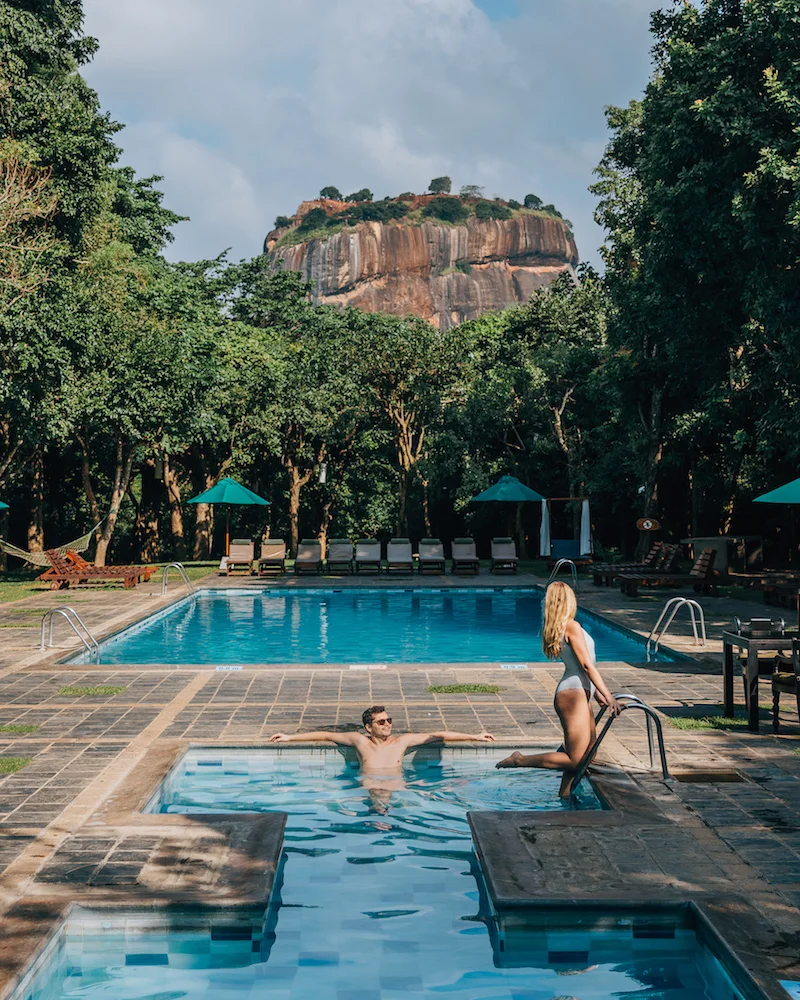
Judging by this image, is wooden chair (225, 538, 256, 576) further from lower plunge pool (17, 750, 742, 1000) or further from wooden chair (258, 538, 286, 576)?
lower plunge pool (17, 750, 742, 1000)

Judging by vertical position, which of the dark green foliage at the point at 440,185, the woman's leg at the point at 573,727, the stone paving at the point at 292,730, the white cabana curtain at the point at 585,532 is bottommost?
the stone paving at the point at 292,730

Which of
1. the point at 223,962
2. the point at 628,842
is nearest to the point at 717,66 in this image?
the point at 628,842

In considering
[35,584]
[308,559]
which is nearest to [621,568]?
[308,559]

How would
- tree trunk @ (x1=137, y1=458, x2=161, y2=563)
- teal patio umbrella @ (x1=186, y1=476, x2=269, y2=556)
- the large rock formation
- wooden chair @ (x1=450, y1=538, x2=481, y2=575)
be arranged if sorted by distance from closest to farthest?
wooden chair @ (x1=450, y1=538, x2=481, y2=575) → teal patio umbrella @ (x1=186, y1=476, x2=269, y2=556) → tree trunk @ (x1=137, y1=458, x2=161, y2=563) → the large rock formation

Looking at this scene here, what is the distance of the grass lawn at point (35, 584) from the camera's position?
19.7 meters

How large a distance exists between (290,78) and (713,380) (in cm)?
1117

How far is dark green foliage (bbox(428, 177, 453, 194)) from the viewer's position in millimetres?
148375

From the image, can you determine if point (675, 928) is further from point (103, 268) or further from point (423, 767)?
point (103, 268)

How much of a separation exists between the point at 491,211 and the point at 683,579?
12201cm

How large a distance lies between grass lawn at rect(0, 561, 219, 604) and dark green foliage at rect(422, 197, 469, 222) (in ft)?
358

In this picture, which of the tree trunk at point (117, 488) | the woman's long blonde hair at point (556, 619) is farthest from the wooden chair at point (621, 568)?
the woman's long blonde hair at point (556, 619)

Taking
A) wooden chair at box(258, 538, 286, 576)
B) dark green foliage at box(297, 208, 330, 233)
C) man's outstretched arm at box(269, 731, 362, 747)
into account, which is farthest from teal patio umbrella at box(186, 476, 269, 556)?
dark green foliage at box(297, 208, 330, 233)

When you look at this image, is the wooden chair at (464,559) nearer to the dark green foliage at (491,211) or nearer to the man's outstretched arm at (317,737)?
the man's outstretched arm at (317,737)

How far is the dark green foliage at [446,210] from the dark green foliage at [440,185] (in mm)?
14656
